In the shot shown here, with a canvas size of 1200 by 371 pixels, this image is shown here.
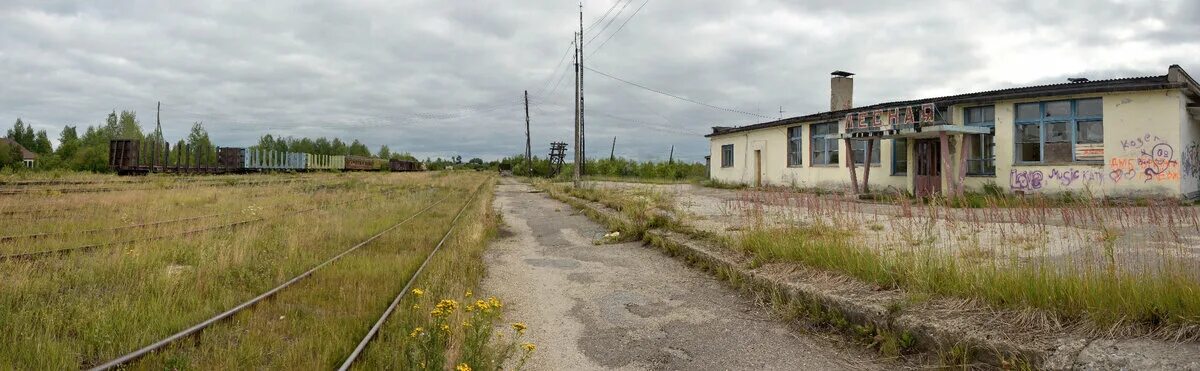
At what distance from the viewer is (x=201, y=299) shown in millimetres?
5438

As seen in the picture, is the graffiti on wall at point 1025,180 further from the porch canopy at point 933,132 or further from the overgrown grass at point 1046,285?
the overgrown grass at point 1046,285

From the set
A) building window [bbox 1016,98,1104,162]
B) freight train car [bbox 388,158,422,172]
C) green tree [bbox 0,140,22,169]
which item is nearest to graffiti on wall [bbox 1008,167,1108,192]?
building window [bbox 1016,98,1104,162]

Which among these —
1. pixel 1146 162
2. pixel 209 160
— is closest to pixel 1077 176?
pixel 1146 162

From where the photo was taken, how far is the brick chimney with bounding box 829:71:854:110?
24.8 meters

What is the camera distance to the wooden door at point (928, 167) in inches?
715

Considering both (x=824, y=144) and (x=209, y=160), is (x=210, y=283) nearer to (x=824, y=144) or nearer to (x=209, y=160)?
(x=824, y=144)

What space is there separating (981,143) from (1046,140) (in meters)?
1.74

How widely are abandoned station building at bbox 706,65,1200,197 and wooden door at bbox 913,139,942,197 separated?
0.03 m

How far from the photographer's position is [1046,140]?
16062 mm

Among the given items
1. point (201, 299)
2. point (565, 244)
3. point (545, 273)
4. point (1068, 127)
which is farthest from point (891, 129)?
point (201, 299)

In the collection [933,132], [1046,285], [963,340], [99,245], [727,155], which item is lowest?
[963,340]

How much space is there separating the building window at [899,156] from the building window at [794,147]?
14.9ft

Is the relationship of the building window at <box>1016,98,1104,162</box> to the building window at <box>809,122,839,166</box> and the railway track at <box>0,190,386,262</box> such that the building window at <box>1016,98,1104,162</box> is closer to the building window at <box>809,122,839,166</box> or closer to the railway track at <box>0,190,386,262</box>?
the building window at <box>809,122,839,166</box>

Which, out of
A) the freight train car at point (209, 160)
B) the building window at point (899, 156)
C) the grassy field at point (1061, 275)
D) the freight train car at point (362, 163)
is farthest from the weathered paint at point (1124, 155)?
the freight train car at point (362, 163)
